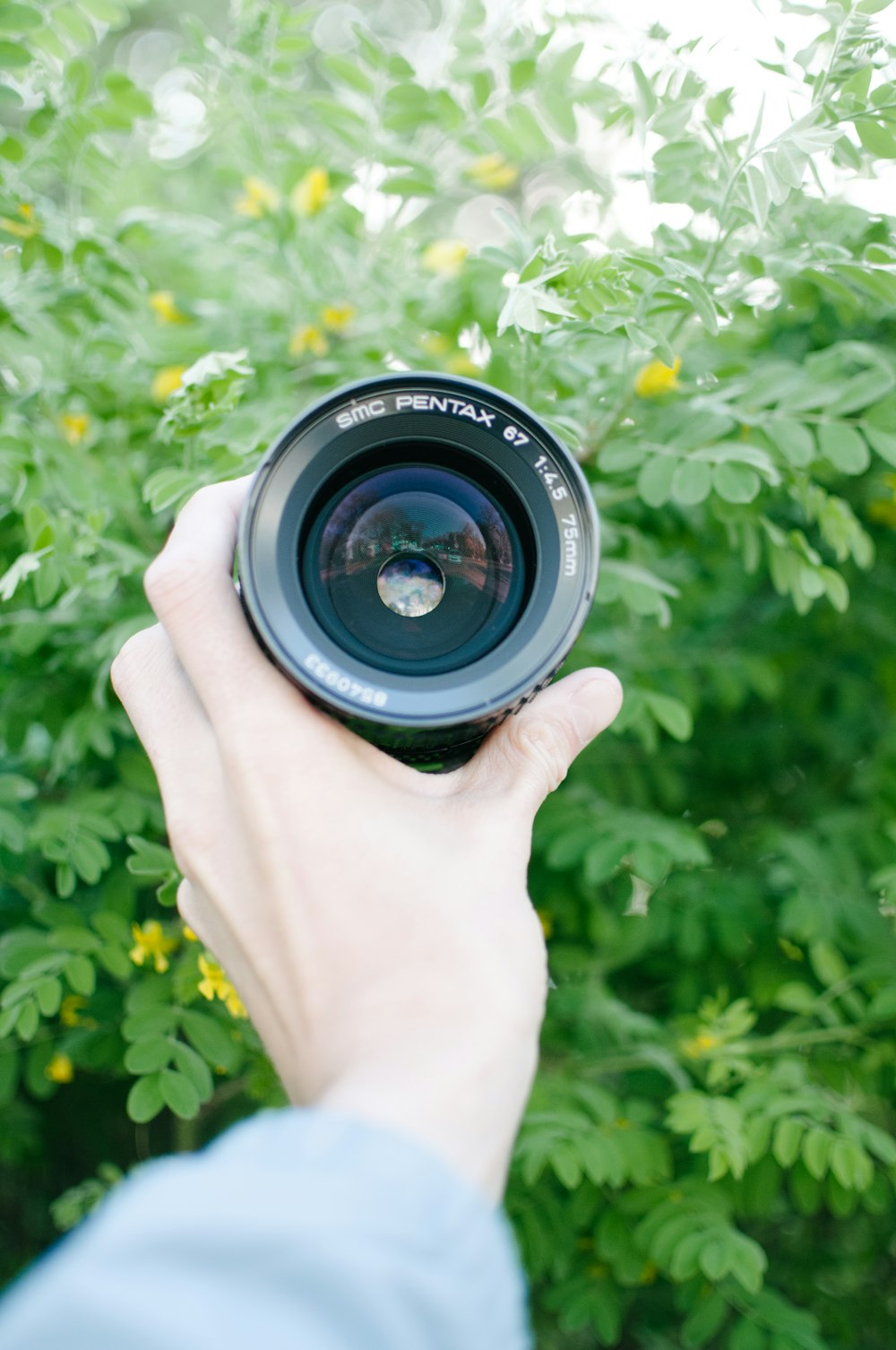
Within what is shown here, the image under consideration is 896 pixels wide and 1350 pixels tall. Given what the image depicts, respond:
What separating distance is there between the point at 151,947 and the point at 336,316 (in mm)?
923

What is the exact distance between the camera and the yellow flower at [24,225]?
3.86ft

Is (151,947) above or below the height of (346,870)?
below

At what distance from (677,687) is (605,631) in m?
0.15

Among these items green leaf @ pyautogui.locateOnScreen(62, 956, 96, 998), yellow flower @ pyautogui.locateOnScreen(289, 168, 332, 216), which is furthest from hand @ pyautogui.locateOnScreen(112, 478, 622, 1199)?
yellow flower @ pyautogui.locateOnScreen(289, 168, 332, 216)

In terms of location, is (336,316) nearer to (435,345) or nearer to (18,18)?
(435,345)

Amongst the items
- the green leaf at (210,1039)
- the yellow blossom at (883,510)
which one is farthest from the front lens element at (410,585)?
the yellow blossom at (883,510)

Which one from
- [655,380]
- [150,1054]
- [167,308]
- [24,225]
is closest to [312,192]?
[167,308]

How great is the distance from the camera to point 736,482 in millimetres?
1113

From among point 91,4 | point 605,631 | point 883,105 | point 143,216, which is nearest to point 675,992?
point 605,631

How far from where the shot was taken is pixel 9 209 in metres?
1.14

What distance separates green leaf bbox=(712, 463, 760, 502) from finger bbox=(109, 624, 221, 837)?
2.08 feet

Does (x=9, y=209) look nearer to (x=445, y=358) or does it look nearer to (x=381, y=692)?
(x=445, y=358)

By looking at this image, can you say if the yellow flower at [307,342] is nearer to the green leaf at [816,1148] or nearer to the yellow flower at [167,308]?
the yellow flower at [167,308]

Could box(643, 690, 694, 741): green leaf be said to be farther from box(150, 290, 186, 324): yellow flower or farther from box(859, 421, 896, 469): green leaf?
box(150, 290, 186, 324): yellow flower
